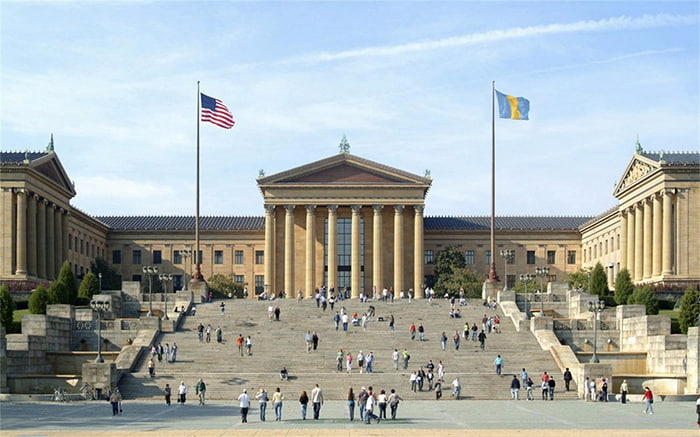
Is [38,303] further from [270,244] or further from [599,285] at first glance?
[270,244]

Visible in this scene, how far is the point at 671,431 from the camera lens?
1623 inches

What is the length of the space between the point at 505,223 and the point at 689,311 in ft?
236

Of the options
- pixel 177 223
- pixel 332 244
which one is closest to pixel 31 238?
pixel 332 244

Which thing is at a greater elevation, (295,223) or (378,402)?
(295,223)

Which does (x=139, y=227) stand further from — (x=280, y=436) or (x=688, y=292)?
(x=280, y=436)

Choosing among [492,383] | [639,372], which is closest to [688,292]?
[639,372]

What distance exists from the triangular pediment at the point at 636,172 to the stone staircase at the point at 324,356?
31962mm

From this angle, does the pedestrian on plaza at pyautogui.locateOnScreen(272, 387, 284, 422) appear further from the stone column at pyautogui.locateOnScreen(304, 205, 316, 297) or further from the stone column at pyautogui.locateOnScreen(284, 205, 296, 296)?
the stone column at pyautogui.locateOnScreen(304, 205, 316, 297)

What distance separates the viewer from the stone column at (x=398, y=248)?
122625 millimetres

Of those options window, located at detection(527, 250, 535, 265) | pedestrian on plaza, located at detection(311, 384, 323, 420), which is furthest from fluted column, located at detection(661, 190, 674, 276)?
pedestrian on plaza, located at detection(311, 384, 323, 420)

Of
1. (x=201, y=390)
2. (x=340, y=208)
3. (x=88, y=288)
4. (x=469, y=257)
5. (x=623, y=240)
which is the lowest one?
(x=201, y=390)

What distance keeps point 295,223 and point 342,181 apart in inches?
295

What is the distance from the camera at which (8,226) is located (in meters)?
102

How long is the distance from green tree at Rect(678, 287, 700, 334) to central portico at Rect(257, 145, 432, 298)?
166 feet
